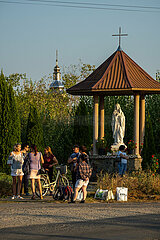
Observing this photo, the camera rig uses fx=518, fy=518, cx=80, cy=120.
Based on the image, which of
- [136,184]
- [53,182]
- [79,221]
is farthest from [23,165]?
[79,221]

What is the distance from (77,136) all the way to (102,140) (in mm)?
6595

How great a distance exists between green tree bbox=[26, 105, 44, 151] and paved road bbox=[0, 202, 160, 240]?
13946 millimetres

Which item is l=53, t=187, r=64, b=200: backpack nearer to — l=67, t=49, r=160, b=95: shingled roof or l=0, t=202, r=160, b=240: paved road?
l=0, t=202, r=160, b=240: paved road

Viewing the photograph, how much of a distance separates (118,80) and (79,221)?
1330 cm

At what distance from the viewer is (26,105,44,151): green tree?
28.9m

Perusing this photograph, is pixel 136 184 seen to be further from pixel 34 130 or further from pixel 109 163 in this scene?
pixel 34 130

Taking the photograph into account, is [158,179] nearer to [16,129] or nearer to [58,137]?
[16,129]

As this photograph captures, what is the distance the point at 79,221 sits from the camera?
1140 cm

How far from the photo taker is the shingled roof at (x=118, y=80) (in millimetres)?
23519

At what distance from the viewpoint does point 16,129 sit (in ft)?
88.6

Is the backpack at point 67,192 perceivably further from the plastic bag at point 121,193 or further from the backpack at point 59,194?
the plastic bag at point 121,193

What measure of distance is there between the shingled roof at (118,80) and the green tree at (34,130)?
4.92 metres

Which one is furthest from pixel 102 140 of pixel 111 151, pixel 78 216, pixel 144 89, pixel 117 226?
pixel 117 226

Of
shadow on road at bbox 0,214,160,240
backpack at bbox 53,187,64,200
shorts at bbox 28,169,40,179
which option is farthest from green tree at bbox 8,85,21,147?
shadow on road at bbox 0,214,160,240
